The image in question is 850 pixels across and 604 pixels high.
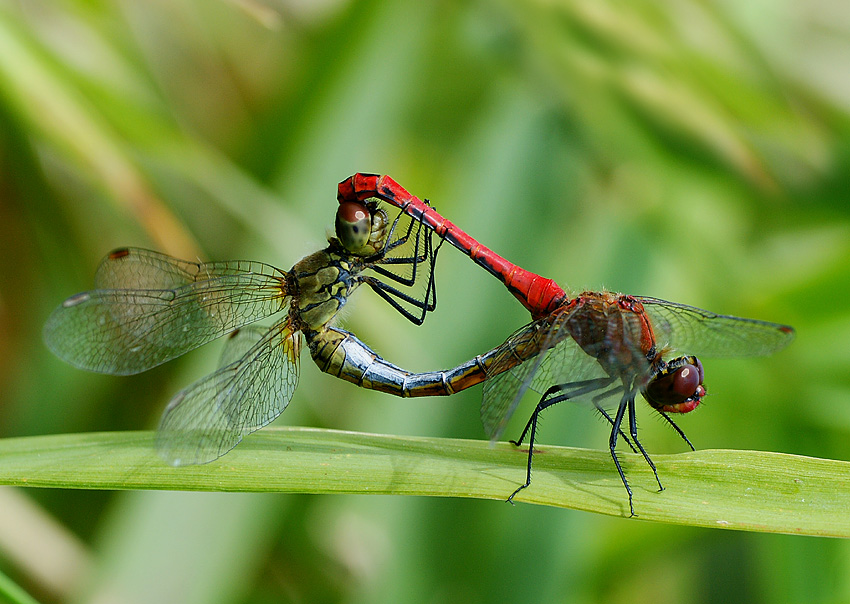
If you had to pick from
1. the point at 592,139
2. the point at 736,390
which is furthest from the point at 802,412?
the point at 592,139

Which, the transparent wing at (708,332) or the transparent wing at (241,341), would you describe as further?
the transparent wing at (241,341)

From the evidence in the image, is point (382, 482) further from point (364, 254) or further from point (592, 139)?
point (592, 139)

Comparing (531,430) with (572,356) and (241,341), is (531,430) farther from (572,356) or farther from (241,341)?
(241,341)

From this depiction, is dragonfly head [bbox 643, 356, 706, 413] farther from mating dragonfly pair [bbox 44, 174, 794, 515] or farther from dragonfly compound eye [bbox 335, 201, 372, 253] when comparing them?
dragonfly compound eye [bbox 335, 201, 372, 253]

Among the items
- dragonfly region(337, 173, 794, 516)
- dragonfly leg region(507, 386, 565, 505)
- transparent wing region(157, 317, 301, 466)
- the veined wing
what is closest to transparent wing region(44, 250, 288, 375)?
the veined wing

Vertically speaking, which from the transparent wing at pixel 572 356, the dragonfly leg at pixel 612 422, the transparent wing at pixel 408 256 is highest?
the transparent wing at pixel 408 256

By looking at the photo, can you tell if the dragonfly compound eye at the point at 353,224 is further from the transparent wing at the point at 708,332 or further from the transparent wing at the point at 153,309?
the transparent wing at the point at 708,332

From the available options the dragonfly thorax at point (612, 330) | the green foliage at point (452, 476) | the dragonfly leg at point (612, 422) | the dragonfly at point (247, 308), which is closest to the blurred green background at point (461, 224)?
the dragonfly at point (247, 308)

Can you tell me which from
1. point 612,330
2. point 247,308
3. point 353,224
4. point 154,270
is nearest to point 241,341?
point 247,308
